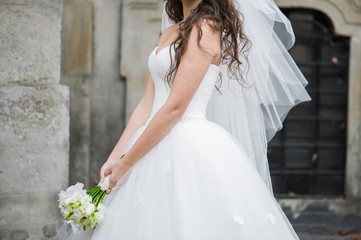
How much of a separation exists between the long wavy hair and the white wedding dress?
0.10 m

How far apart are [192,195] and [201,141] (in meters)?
0.27

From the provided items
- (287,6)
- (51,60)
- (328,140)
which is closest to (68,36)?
(51,60)

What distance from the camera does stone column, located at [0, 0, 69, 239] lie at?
3.15 metres

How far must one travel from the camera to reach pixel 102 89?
176 inches

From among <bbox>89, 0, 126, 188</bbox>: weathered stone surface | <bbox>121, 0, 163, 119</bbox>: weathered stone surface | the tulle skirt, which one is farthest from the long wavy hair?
<bbox>89, 0, 126, 188</bbox>: weathered stone surface

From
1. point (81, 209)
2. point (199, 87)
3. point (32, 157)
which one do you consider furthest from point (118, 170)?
point (32, 157)

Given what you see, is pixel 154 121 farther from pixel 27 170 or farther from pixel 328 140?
pixel 328 140

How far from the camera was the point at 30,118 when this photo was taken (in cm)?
318

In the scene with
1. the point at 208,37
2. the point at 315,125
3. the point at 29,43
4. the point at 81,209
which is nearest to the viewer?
the point at 81,209

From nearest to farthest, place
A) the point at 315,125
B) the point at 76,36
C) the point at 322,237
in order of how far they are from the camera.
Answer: the point at 76,36, the point at 322,237, the point at 315,125

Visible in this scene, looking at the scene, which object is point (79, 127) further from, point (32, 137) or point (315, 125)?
point (315, 125)

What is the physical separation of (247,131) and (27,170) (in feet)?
5.21

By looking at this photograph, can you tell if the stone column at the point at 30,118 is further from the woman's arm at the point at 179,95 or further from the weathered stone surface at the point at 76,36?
the woman's arm at the point at 179,95

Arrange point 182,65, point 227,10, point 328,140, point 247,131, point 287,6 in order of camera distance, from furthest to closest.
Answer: point 328,140 < point 287,6 < point 247,131 < point 227,10 < point 182,65
